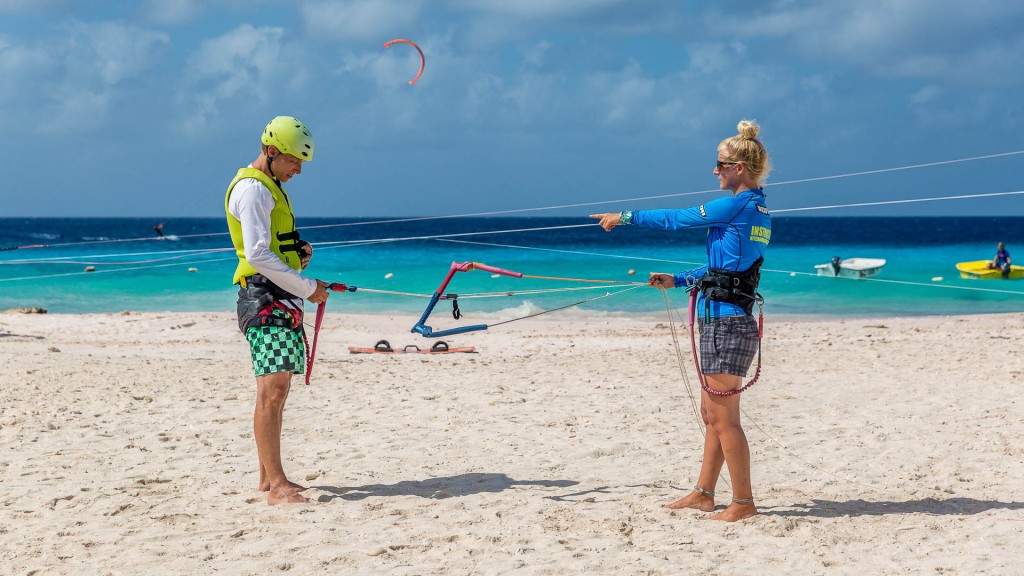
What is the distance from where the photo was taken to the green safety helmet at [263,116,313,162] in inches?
180

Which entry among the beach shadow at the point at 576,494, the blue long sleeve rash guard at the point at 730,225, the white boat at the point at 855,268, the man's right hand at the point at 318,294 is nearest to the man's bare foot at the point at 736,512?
the beach shadow at the point at 576,494

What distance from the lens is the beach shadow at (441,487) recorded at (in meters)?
5.03

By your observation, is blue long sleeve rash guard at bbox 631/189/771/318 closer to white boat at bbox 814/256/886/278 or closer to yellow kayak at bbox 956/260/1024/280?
white boat at bbox 814/256/886/278

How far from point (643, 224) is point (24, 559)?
317 centimetres

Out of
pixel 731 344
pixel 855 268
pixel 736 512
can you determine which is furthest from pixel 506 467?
pixel 855 268

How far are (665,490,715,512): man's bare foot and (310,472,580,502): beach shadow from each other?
2.52 feet

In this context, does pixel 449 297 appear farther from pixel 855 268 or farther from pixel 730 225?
pixel 855 268

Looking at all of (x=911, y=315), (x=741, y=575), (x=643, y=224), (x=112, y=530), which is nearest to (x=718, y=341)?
(x=643, y=224)

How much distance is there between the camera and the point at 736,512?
14.6 feet

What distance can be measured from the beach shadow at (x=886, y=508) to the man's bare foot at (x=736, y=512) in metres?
0.12

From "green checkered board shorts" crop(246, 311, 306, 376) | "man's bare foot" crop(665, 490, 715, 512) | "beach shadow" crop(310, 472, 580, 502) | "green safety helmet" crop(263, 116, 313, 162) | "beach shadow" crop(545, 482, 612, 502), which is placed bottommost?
"beach shadow" crop(310, 472, 580, 502)

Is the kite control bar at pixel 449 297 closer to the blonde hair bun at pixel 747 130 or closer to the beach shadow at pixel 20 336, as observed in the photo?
the blonde hair bun at pixel 747 130

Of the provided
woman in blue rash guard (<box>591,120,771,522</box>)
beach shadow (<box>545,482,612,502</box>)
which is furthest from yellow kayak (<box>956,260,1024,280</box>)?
woman in blue rash guard (<box>591,120,771,522</box>)

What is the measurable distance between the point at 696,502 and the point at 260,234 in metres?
2.57
